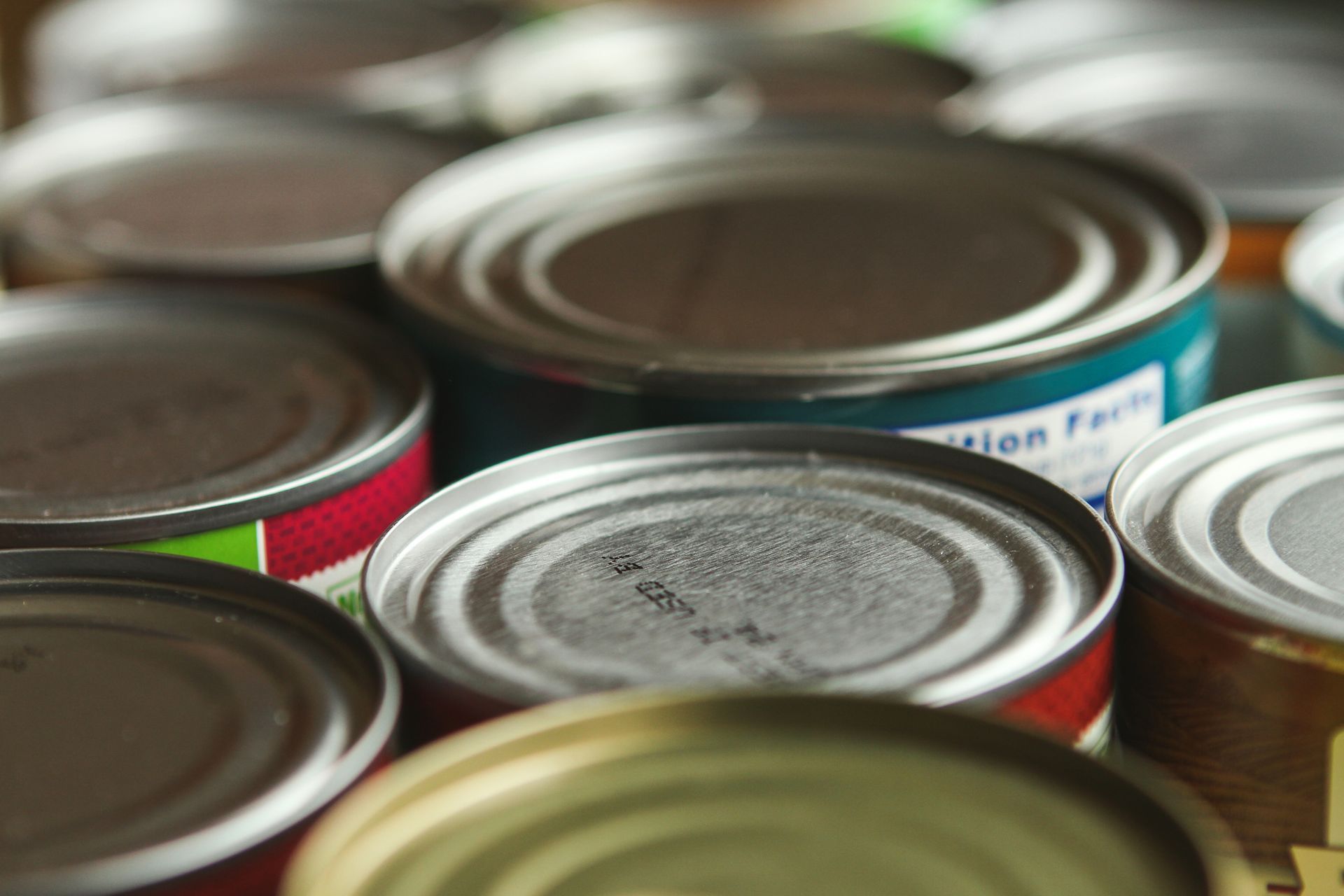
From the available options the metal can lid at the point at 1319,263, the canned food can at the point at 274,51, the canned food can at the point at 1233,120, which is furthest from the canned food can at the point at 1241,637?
the canned food can at the point at 274,51

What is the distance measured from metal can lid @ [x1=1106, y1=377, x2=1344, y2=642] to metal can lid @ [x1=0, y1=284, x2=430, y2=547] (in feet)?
1.80

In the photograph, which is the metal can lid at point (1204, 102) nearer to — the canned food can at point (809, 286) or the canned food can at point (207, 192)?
the canned food can at point (809, 286)

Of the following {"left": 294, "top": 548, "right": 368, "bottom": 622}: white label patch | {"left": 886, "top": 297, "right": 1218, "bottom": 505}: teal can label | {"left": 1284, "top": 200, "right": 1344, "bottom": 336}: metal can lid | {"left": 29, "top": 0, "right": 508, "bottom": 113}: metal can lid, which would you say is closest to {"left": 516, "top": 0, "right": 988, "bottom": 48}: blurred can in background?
{"left": 29, "top": 0, "right": 508, "bottom": 113}: metal can lid

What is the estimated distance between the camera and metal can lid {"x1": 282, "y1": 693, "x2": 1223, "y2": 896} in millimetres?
769

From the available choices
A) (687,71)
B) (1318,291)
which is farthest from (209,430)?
(687,71)

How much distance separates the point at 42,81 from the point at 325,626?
154 centimetres

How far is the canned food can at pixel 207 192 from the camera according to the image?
1.56 metres

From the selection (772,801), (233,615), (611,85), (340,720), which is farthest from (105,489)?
(611,85)

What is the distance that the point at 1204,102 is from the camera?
2168mm

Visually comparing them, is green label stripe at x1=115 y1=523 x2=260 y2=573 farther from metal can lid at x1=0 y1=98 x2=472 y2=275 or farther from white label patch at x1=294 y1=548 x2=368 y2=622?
metal can lid at x1=0 y1=98 x2=472 y2=275

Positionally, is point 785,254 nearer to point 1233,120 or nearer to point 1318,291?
point 1318,291

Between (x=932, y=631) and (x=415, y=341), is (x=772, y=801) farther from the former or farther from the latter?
(x=415, y=341)

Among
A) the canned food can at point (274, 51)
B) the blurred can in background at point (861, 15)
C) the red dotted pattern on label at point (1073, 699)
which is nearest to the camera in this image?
the red dotted pattern on label at point (1073, 699)

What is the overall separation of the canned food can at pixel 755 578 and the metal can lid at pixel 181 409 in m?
0.15
